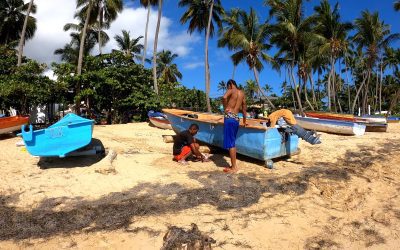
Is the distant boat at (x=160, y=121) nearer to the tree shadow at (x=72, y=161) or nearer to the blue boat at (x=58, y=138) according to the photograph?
the tree shadow at (x=72, y=161)

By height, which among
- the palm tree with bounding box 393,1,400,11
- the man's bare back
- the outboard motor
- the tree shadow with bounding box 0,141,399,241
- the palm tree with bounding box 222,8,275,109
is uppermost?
the palm tree with bounding box 393,1,400,11

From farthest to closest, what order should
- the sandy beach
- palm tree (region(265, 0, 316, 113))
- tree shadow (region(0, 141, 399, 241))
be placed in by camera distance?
palm tree (region(265, 0, 316, 113))
tree shadow (region(0, 141, 399, 241))
the sandy beach

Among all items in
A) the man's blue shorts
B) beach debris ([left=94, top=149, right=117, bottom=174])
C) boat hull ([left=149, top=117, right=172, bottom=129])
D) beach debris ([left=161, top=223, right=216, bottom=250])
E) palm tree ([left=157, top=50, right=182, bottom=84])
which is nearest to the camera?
beach debris ([left=161, top=223, right=216, bottom=250])

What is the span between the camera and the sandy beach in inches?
136

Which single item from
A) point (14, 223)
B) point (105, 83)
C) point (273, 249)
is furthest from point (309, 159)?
point (105, 83)

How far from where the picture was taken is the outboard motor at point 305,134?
6450 millimetres

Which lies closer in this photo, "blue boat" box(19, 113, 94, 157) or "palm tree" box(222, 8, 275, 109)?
"blue boat" box(19, 113, 94, 157)

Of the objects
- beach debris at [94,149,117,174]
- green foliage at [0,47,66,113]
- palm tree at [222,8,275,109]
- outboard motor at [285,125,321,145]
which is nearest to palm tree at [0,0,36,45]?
green foliage at [0,47,66,113]

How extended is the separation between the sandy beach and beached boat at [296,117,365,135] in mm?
4930

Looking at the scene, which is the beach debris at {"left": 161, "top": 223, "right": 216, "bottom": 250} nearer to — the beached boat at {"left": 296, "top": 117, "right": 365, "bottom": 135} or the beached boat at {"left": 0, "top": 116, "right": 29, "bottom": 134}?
the beached boat at {"left": 0, "top": 116, "right": 29, "bottom": 134}

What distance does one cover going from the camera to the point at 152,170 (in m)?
5.93

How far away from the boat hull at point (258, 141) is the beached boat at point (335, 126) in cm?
528

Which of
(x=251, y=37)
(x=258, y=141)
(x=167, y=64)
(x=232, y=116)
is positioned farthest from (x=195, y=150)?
(x=167, y=64)

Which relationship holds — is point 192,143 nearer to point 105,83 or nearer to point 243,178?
point 243,178
